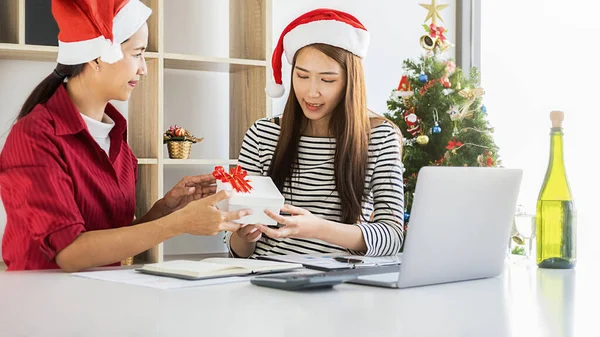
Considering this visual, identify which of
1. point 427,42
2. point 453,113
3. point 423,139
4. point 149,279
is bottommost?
point 149,279

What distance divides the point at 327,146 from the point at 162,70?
1124 mm

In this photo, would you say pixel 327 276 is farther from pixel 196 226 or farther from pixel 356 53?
pixel 356 53

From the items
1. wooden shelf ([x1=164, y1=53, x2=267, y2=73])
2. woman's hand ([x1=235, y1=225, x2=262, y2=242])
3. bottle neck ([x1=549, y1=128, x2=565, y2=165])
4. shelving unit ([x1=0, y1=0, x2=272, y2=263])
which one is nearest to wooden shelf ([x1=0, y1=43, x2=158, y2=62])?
shelving unit ([x1=0, y1=0, x2=272, y2=263])

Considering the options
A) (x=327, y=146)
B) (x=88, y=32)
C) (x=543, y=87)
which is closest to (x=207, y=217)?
(x=88, y=32)

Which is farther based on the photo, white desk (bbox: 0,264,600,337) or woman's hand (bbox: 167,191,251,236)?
woman's hand (bbox: 167,191,251,236)

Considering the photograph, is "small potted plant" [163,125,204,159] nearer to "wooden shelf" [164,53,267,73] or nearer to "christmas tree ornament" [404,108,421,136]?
"wooden shelf" [164,53,267,73]

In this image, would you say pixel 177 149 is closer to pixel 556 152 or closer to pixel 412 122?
pixel 412 122

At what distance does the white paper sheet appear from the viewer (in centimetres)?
131

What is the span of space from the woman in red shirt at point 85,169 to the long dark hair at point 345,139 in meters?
0.29

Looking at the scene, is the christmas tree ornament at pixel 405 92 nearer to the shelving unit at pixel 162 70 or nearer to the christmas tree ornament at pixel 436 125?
the christmas tree ornament at pixel 436 125

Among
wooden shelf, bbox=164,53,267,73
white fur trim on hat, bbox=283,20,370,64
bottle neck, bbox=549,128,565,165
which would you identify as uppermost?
wooden shelf, bbox=164,53,267,73

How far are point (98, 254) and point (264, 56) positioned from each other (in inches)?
74.5

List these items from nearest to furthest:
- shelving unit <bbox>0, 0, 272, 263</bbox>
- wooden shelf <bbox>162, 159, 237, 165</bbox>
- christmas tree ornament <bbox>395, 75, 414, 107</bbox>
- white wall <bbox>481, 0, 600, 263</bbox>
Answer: shelving unit <bbox>0, 0, 272, 263</bbox> < wooden shelf <bbox>162, 159, 237, 165</bbox> < christmas tree ornament <bbox>395, 75, 414, 107</bbox> < white wall <bbox>481, 0, 600, 263</bbox>

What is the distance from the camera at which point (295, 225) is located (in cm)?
173
